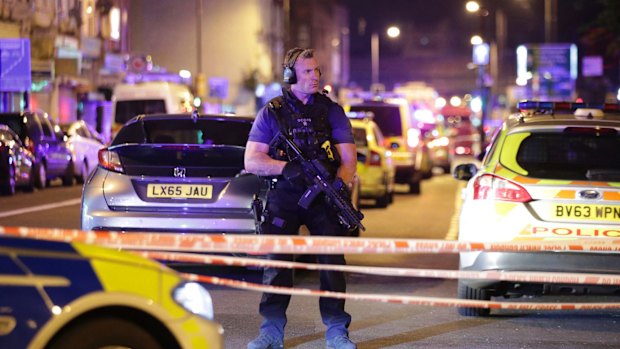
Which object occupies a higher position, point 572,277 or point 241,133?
point 241,133

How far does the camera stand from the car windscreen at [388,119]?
86.3 feet

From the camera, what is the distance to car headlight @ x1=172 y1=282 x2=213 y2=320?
215 inches

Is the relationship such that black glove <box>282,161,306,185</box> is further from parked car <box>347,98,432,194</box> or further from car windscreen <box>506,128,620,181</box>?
parked car <box>347,98,432,194</box>

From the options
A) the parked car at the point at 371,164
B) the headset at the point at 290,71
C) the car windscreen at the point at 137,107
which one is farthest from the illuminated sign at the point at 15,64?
the headset at the point at 290,71

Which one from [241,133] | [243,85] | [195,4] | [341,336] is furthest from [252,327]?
[243,85]

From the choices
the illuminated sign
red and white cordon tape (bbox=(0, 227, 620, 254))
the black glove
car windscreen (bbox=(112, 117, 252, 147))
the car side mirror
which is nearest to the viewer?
red and white cordon tape (bbox=(0, 227, 620, 254))

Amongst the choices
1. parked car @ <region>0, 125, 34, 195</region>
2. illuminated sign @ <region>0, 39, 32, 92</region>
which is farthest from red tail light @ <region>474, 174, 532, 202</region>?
illuminated sign @ <region>0, 39, 32, 92</region>

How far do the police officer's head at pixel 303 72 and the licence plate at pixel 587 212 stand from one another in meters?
2.08

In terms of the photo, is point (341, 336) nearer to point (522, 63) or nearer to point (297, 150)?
point (297, 150)

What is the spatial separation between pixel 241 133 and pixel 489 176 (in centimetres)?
294

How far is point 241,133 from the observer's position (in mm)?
11375

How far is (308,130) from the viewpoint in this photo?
7777 millimetres

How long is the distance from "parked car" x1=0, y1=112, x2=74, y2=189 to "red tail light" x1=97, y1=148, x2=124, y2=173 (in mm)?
15348

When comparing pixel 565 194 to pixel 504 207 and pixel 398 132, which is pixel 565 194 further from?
pixel 398 132
